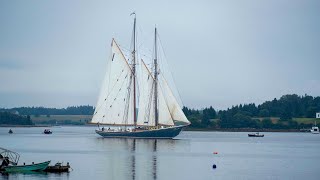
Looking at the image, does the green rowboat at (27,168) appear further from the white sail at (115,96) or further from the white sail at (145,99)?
the white sail at (115,96)

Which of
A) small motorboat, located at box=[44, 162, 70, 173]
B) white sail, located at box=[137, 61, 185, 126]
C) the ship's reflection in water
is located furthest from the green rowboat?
white sail, located at box=[137, 61, 185, 126]

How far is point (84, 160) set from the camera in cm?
9575

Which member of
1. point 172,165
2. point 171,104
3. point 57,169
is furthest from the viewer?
point 171,104

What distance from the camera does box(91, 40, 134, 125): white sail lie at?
154 m

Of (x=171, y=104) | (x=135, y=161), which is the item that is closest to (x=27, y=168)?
(x=135, y=161)

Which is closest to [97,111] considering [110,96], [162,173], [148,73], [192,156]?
[110,96]

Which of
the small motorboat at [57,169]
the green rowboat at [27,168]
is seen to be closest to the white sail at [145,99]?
the small motorboat at [57,169]

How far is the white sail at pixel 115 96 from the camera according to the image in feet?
507

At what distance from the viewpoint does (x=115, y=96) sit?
155 meters

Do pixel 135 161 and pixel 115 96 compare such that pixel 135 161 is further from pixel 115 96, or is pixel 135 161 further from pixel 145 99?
pixel 115 96

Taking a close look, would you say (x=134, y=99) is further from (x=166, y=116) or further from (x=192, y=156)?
(x=192, y=156)

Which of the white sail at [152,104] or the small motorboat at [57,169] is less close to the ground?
the white sail at [152,104]

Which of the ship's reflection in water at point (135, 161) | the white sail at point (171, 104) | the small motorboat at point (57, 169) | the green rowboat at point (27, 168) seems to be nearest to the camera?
the green rowboat at point (27, 168)

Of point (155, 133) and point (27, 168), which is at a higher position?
point (155, 133)
